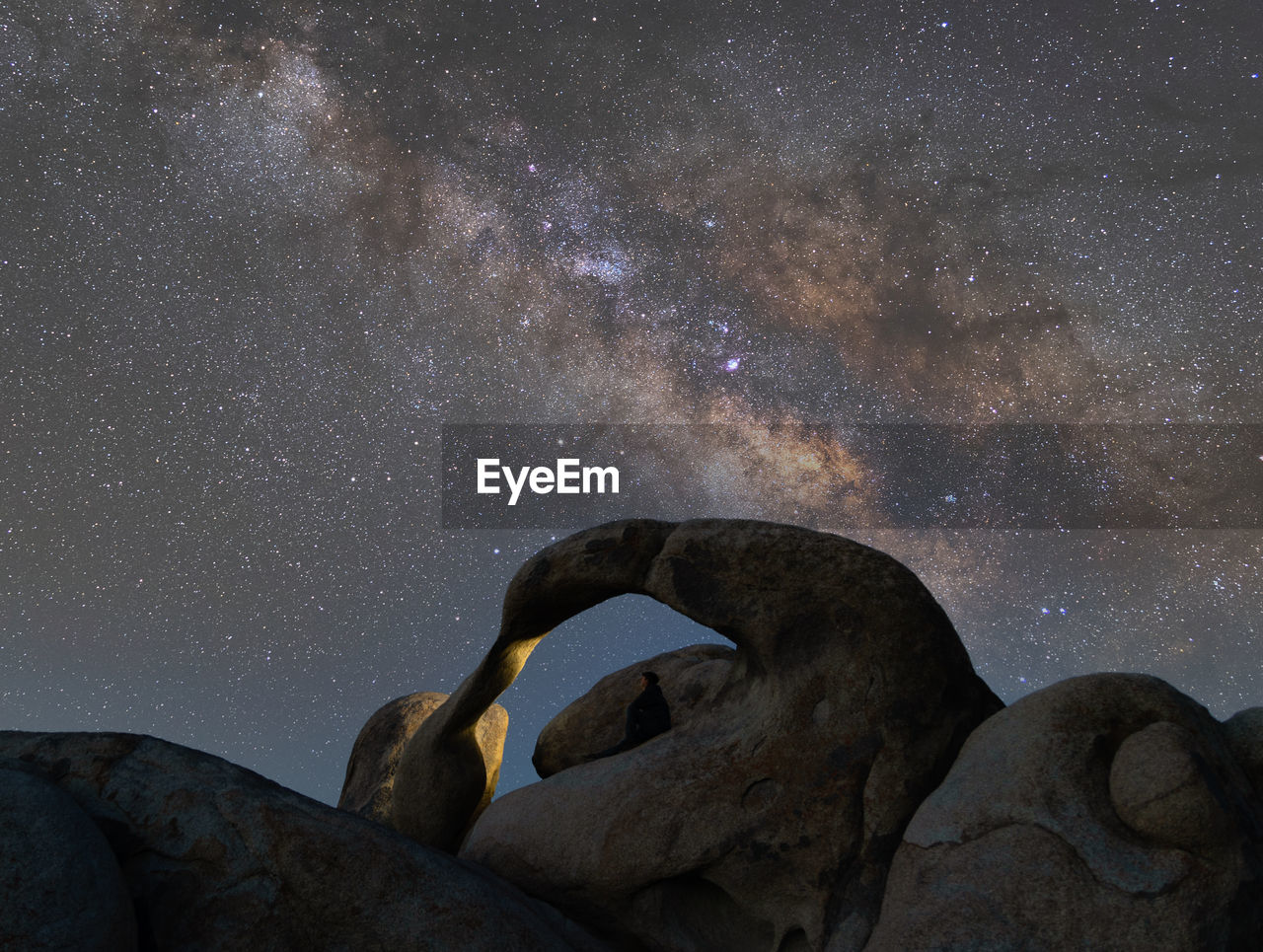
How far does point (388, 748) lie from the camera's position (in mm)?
15070

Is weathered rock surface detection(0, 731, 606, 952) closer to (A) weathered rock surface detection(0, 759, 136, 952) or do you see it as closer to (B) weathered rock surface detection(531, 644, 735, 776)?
(A) weathered rock surface detection(0, 759, 136, 952)

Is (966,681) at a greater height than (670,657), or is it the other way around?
(966,681)

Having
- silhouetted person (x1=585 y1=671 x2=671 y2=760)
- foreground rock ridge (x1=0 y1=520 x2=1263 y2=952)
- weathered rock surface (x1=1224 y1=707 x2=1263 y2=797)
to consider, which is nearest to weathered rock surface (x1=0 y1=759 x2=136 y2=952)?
foreground rock ridge (x1=0 y1=520 x2=1263 y2=952)

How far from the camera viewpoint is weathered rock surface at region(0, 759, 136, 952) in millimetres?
6215

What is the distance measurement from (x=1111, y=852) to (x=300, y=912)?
6.27 metres

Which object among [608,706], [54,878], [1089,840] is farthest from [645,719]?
[54,878]

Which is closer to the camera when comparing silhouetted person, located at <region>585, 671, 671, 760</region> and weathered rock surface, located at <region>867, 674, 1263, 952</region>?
weathered rock surface, located at <region>867, 674, 1263, 952</region>

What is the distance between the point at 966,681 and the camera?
9312 millimetres

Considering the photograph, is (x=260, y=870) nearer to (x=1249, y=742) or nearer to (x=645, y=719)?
(x=645, y=719)

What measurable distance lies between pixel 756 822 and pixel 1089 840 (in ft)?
9.48

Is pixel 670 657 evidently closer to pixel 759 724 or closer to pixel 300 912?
pixel 759 724

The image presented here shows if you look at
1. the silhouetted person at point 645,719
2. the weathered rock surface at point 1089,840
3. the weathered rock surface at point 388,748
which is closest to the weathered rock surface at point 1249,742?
the weathered rock surface at point 1089,840

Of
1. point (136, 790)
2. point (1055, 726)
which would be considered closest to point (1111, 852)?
point (1055, 726)

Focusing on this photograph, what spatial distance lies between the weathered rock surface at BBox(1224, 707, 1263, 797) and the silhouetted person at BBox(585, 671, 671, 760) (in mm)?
5658
